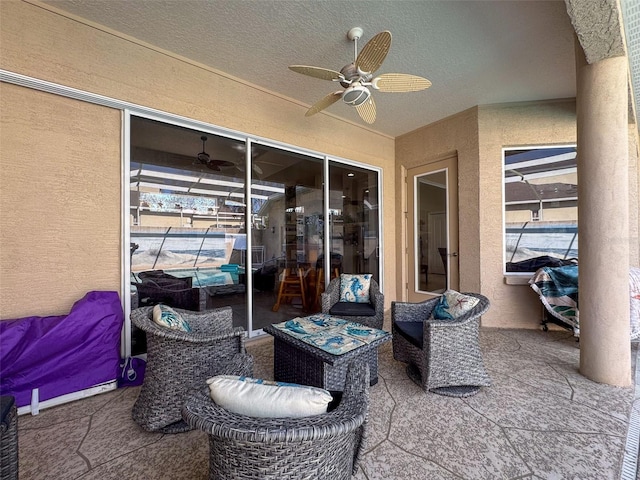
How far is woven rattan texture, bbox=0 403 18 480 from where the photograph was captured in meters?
1.05

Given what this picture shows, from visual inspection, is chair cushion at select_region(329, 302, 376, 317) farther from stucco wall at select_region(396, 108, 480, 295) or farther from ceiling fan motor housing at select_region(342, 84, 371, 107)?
ceiling fan motor housing at select_region(342, 84, 371, 107)

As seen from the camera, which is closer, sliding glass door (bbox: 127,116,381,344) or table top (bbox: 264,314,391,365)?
table top (bbox: 264,314,391,365)

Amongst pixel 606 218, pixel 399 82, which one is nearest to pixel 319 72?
pixel 399 82

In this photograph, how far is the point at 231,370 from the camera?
1.74 meters

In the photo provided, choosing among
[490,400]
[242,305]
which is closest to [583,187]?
[490,400]

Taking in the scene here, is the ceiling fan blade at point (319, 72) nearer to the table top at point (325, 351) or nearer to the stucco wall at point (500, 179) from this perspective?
the table top at point (325, 351)

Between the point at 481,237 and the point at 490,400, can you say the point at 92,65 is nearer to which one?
the point at 490,400

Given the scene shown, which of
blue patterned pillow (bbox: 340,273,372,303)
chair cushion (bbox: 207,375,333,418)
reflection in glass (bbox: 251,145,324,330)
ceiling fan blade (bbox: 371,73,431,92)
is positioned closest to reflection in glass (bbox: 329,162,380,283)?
reflection in glass (bbox: 251,145,324,330)

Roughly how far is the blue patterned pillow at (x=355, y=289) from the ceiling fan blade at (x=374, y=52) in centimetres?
235

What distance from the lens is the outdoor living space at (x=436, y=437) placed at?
58.7 inches

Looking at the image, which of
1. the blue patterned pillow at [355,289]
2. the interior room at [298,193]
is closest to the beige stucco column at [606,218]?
the interior room at [298,193]

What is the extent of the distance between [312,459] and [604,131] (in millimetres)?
3268

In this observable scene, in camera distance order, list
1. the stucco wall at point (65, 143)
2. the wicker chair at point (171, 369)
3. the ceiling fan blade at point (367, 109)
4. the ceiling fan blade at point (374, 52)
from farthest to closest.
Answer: the ceiling fan blade at point (367, 109), the stucco wall at point (65, 143), the ceiling fan blade at point (374, 52), the wicker chair at point (171, 369)

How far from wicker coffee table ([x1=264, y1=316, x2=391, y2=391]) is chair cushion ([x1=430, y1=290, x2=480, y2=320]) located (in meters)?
0.63
